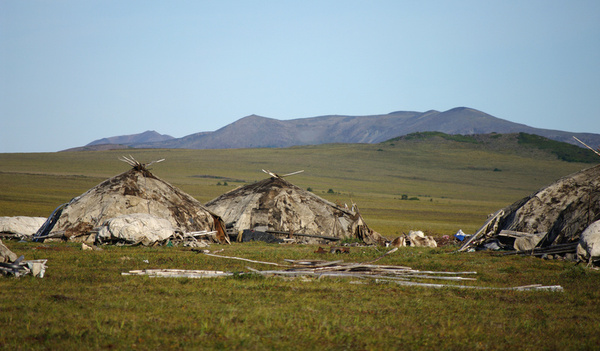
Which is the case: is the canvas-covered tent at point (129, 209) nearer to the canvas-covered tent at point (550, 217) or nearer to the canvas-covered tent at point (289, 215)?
the canvas-covered tent at point (289, 215)

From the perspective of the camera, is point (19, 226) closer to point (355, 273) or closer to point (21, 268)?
point (21, 268)

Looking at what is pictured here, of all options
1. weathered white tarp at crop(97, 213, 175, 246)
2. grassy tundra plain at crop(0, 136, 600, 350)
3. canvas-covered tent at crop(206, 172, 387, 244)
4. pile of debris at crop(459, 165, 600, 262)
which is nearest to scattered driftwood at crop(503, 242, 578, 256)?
pile of debris at crop(459, 165, 600, 262)

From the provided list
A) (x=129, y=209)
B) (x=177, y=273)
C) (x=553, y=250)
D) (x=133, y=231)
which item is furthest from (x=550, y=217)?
(x=129, y=209)

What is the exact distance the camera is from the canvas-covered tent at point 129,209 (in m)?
22.5

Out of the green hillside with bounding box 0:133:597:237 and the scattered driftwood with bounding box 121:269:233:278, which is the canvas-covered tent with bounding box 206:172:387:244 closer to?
the scattered driftwood with bounding box 121:269:233:278

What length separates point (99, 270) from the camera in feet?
44.3

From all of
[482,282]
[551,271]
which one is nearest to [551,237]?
[551,271]

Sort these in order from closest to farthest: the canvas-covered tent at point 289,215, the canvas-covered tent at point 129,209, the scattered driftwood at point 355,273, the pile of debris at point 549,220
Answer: the scattered driftwood at point 355,273
the pile of debris at point 549,220
the canvas-covered tent at point 129,209
the canvas-covered tent at point 289,215

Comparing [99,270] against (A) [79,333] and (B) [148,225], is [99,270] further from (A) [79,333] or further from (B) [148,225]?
(B) [148,225]

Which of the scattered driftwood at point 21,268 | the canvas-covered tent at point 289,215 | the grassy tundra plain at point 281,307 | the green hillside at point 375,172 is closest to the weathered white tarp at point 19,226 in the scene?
the grassy tundra plain at point 281,307

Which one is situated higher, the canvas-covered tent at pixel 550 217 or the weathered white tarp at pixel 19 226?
the canvas-covered tent at pixel 550 217

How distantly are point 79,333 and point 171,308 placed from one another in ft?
6.10

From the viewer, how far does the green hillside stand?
226ft

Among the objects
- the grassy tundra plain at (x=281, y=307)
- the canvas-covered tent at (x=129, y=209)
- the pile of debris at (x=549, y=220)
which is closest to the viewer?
the grassy tundra plain at (x=281, y=307)
